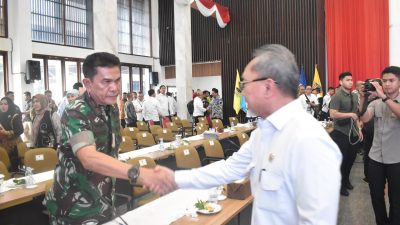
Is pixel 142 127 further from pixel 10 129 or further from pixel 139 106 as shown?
pixel 10 129

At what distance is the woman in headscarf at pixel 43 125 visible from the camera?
5.32 meters

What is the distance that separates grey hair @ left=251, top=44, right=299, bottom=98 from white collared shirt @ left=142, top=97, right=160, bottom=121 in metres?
9.24

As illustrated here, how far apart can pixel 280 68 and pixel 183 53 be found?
11.4 metres

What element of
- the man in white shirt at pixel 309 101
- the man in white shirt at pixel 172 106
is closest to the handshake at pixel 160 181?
the man in white shirt at pixel 309 101

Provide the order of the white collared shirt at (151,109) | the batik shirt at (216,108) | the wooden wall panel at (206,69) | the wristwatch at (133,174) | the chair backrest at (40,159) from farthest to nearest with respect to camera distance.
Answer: the wooden wall panel at (206,69) → the batik shirt at (216,108) → the white collared shirt at (151,109) → the chair backrest at (40,159) → the wristwatch at (133,174)

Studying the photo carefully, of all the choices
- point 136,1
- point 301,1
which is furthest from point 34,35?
point 301,1

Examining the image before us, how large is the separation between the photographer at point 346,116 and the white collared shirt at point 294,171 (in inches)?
156

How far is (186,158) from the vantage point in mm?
4984

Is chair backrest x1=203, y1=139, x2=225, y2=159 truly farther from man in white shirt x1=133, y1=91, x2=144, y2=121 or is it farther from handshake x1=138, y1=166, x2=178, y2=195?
man in white shirt x1=133, y1=91, x2=144, y2=121

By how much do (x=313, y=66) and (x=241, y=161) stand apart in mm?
12897

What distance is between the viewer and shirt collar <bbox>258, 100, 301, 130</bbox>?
1.33m

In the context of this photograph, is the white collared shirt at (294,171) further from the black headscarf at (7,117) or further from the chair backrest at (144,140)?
the black headscarf at (7,117)

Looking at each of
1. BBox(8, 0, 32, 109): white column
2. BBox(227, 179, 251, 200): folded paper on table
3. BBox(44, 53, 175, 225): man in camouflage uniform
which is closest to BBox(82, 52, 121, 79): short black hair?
BBox(44, 53, 175, 225): man in camouflage uniform

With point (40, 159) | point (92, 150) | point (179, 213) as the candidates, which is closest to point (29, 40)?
point (40, 159)
